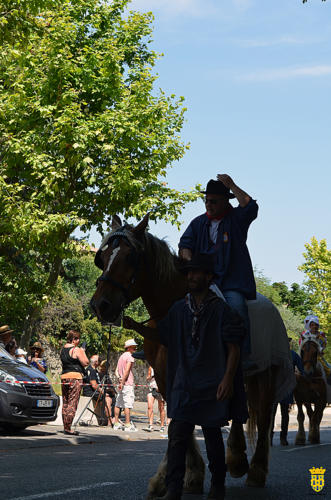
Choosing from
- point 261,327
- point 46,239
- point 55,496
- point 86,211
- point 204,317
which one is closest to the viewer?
point 204,317

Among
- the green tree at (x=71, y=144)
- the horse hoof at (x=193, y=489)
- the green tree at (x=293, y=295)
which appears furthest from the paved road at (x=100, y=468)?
the green tree at (x=293, y=295)

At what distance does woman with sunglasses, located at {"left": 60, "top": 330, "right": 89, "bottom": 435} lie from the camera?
15758 millimetres

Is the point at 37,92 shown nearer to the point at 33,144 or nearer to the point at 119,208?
the point at 33,144

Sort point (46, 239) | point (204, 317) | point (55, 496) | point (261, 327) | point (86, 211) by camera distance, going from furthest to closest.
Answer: point (86, 211)
point (46, 239)
point (261, 327)
point (55, 496)
point (204, 317)

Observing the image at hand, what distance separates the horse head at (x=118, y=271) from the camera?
6191 millimetres

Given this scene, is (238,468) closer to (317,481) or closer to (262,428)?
(262,428)

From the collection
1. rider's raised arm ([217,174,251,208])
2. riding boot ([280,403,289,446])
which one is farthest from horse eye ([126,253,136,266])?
riding boot ([280,403,289,446])

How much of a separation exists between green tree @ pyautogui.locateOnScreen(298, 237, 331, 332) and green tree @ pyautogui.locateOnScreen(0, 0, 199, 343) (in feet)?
122

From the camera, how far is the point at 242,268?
6715 mm

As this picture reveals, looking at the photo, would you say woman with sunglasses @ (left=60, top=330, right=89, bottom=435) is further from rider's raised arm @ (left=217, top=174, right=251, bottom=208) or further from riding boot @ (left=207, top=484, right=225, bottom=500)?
riding boot @ (left=207, top=484, right=225, bottom=500)

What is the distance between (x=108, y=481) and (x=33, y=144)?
14561 mm

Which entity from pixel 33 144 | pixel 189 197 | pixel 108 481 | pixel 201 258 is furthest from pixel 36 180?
pixel 201 258

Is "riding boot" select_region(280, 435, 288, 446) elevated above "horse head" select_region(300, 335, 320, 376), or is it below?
below

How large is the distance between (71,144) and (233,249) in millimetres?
14995
